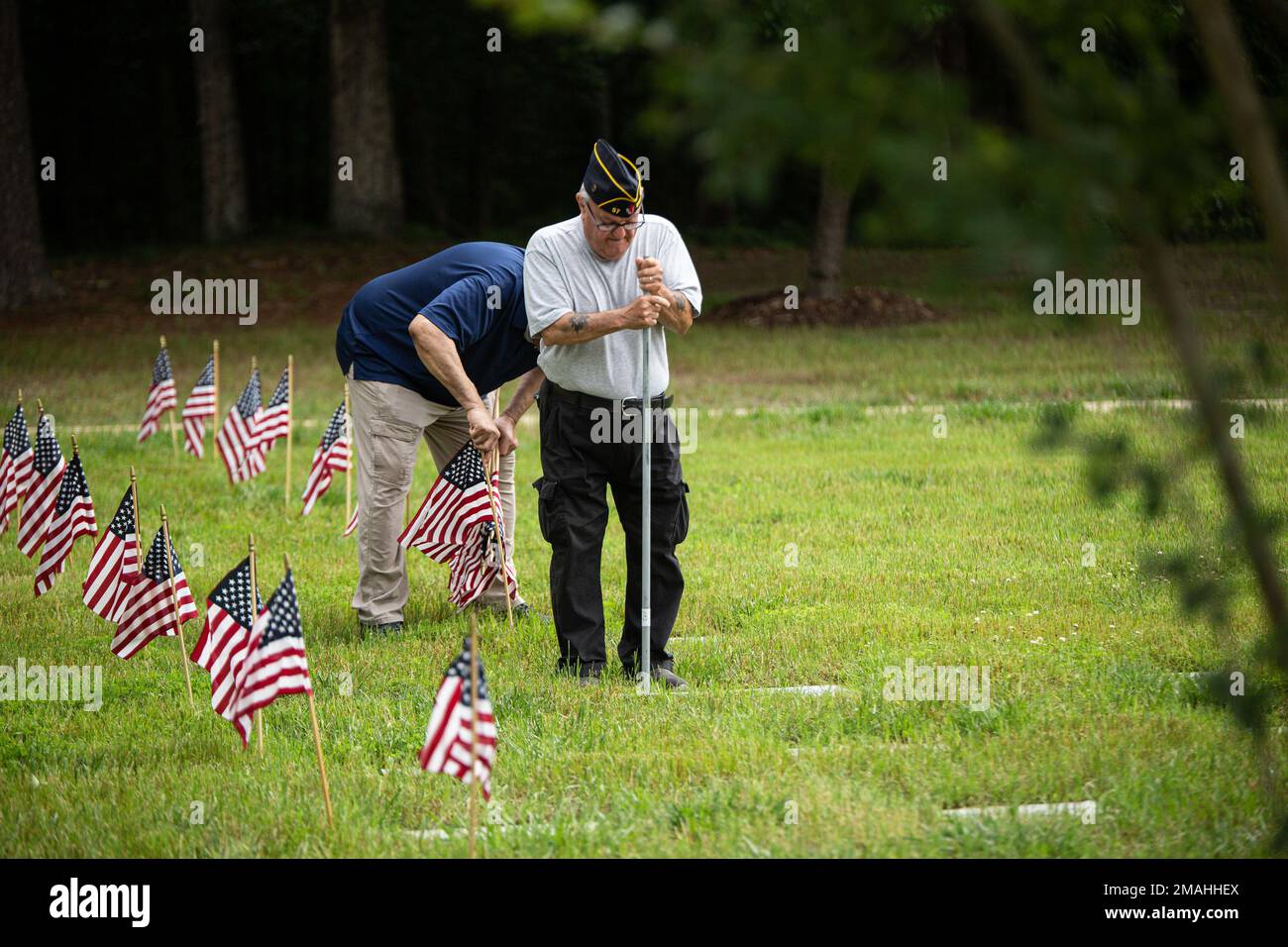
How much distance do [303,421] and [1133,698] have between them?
37.2 ft

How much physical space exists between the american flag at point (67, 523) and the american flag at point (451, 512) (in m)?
1.81

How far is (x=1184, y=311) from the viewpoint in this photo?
2.64m

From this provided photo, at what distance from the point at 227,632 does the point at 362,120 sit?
83.0 feet

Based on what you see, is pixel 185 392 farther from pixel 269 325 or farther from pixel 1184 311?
pixel 1184 311

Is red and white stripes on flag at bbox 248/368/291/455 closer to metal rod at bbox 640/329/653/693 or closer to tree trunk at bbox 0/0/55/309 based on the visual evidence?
metal rod at bbox 640/329/653/693

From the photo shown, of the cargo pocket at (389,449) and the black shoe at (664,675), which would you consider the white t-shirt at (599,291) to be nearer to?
the black shoe at (664,675)

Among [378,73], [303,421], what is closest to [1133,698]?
[303,421]

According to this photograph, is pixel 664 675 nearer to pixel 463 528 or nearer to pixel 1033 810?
pixel 463 528

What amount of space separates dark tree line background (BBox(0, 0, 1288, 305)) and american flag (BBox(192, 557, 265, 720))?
24840 mm

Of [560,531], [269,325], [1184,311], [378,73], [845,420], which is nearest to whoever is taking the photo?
[1184,311]

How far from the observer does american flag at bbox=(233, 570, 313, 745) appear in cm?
470

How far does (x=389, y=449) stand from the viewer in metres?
7.57

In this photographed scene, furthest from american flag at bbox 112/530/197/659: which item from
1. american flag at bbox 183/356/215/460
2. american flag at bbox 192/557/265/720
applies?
american flag at bbox 183/356/215/460

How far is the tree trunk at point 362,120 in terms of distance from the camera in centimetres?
2858
